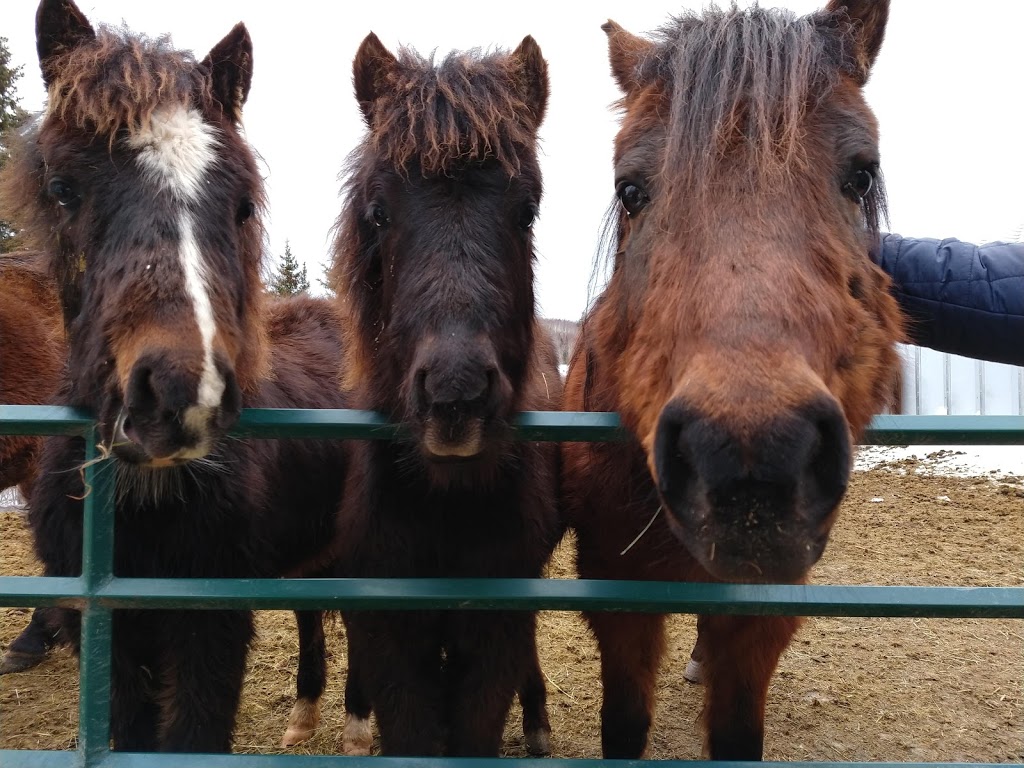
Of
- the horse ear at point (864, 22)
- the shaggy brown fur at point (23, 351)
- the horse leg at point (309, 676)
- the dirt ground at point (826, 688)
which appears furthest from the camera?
the shaggy brown fur at point (23, 351)

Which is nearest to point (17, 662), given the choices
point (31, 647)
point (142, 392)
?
point (31, 647)

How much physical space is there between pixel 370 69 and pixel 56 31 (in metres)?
1.15

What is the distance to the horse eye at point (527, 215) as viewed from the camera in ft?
9.25

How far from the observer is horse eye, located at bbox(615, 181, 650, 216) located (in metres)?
2.20

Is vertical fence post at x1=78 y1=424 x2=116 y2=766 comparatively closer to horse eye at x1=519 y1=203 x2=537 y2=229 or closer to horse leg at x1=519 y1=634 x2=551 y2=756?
horse eye at x1=519 y1=203 x2=537 y2=229

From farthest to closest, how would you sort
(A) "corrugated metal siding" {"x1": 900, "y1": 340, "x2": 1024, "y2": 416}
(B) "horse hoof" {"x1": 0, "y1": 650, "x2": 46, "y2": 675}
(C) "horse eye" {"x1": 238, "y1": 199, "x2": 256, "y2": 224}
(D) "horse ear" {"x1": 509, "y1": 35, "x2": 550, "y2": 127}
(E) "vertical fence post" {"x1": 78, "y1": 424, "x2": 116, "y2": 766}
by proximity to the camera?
(A) "corrugated metal siding" {"x1": 900, "y1": 340, "x2": 1024, "y2": 416}
(B) "horse hoof" {"x1": 0, "y1": 650, "x2": 46, "y2": 675}
(D) "horse ear" {"x1": 509, "y1": 35, "x2": 550, "y2": 127}
(C) "horse eye" {"x1": 238, "y1": 199, "x2": 256, "y2": 224}
(E) "vertical fence post" {"x1": 78, "y1": 424, "x2": 116, "y2": 766}

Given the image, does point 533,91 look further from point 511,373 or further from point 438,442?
point 438,442

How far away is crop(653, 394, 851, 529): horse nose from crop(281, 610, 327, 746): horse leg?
148 inches

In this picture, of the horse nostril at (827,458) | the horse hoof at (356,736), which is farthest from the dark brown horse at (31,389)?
the horse nostril at (827,458)

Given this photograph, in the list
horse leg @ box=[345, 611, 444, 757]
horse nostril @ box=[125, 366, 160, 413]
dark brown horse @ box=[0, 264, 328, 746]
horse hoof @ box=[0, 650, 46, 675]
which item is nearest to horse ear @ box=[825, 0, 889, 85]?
horse nostril @ box=[125, 366, 160, 413]

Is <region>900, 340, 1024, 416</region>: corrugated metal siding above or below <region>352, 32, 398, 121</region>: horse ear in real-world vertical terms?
below

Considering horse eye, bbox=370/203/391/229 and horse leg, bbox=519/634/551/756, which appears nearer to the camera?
horse eye, bbox=370/203/391/229

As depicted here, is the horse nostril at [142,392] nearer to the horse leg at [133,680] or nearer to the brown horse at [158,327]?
the brown horse at [158,327]

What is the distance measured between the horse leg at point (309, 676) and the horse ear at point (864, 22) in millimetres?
4185
